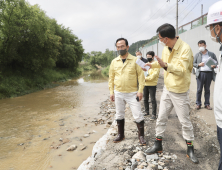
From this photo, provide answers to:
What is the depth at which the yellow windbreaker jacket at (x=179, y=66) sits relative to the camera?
244cm

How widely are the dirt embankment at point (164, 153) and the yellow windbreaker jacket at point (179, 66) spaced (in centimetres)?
121

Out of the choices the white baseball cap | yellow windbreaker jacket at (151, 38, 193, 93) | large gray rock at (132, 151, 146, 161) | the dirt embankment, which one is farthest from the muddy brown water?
the white baseball cap

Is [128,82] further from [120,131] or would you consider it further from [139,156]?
[139,156]

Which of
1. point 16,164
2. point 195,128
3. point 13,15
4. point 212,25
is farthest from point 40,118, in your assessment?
point 13,15

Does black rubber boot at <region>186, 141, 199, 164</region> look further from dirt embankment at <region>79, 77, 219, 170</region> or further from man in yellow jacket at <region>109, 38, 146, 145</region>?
man in yellow jacket at <region>109, 38, 146, 145</region>

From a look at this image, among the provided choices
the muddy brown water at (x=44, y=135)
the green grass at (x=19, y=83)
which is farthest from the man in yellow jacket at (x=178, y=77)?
the green grass at (x=19, y=83)

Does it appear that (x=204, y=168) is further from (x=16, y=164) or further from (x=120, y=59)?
(x=16, y=164)

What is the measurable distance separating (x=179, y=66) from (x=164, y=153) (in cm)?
164

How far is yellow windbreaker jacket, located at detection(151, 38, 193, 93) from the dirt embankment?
47.6 inches

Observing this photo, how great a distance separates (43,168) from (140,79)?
2882 mm

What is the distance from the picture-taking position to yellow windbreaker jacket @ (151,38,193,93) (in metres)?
2.44

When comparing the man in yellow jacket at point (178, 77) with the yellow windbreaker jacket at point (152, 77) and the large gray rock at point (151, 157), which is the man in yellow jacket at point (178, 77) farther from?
the yellow windbreaker jacket at point (152, 77)

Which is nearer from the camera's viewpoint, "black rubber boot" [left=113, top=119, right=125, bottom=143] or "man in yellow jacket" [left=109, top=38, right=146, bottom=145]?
"man in yellow jacket" [left=109, top=38, right=146, bottom=145]

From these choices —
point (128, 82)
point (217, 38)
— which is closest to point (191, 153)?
point (128, 82)
